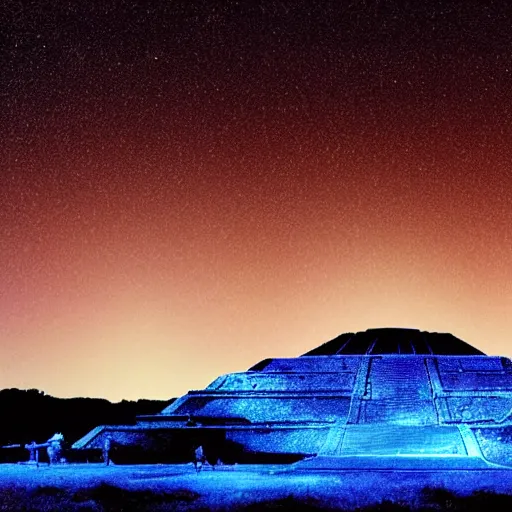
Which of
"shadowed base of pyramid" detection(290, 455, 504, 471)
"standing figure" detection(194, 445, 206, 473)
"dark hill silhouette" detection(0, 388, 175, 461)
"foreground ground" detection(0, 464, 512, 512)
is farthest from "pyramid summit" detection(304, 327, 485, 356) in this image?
"foreground ground" detection(0, 464, 512, 512)

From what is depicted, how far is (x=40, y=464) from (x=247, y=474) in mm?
6111

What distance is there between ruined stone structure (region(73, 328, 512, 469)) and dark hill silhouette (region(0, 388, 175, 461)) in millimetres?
6375

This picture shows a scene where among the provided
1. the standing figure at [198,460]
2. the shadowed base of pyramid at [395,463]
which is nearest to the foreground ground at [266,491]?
the shadowed base of pyramid at [395,463]

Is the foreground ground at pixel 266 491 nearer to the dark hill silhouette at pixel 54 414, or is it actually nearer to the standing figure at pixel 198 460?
the standing figure at pixel 198 460

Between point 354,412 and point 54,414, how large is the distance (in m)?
16.2

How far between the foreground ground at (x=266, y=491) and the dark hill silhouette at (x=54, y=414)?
12775 millimetres

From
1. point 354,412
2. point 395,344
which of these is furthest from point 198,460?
point 395,344

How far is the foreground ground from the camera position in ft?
35.3

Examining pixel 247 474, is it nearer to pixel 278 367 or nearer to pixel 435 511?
pixel 435 511

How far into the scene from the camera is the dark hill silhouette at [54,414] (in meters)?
27.5

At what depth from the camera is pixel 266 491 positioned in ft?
37.0

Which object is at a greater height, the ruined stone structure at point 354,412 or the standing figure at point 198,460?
the ruined stone structure at point 354,412

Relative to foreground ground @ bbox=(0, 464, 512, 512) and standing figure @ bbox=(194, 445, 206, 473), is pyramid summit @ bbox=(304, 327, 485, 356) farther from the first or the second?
foreground ground @ bbox=(0, 464, 512, 512)

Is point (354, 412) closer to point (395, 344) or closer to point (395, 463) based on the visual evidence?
point (395, 463)
